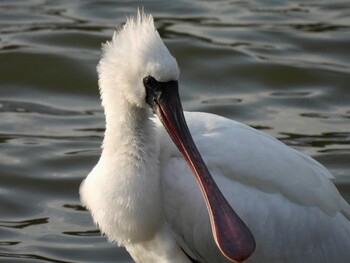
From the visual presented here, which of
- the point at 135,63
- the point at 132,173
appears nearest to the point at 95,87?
the point at 132,173

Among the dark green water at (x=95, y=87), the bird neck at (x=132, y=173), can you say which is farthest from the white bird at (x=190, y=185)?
the dark green water at (x=95, y=87)

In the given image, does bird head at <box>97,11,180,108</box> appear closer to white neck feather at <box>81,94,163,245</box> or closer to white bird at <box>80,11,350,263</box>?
white bird at <box>80,11,350,263</box>

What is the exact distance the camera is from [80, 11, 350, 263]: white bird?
298 inches

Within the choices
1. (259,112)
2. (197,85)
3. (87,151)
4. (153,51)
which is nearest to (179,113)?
(153,51)

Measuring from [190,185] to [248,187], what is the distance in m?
0.37

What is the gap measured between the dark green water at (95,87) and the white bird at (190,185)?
6.54ft

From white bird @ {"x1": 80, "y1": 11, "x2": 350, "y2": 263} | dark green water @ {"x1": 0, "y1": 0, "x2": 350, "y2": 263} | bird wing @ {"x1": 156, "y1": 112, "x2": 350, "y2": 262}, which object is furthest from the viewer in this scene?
dark green water @ {"x1": 0, "y1": 0, "x2": 350, "y2": 263}

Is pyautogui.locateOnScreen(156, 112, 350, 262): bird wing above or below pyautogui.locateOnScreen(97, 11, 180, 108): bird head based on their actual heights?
below

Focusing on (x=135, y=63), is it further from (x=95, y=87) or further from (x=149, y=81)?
(x=95, y=87)

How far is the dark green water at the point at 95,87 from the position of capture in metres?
10.5

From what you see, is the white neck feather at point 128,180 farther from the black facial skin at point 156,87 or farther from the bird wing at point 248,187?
the black facial skin at point 156,87

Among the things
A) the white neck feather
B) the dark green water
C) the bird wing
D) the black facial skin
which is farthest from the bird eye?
the dark green water

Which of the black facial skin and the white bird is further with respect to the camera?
the white bird

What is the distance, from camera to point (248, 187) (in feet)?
26.0
